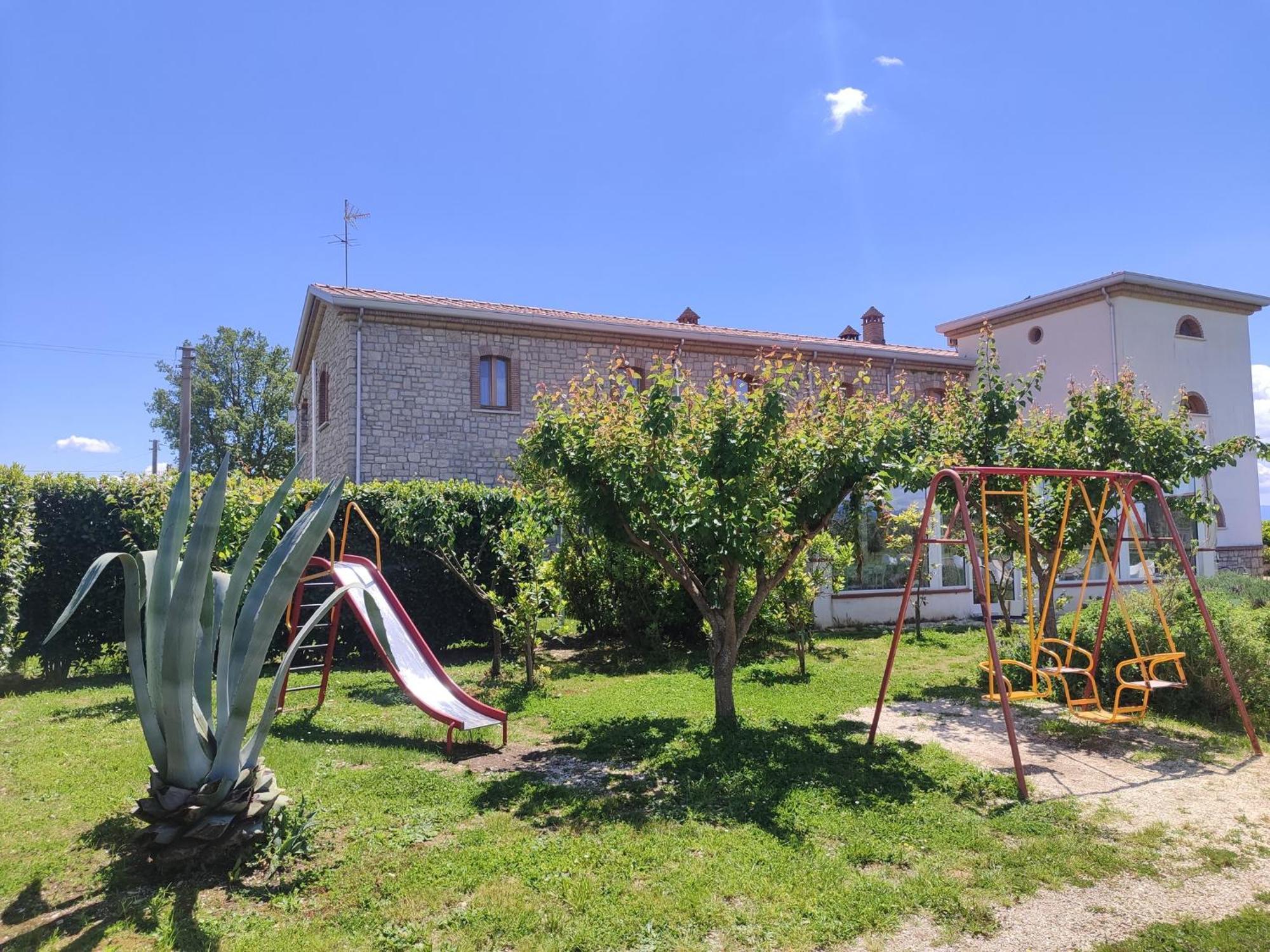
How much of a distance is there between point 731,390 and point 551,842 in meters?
3.76

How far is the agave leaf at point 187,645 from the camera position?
376cm

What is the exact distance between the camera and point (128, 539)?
→ 8203 millimetres

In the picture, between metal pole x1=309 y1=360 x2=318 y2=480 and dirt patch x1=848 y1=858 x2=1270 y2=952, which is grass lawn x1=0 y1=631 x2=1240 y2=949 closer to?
dirt patch x1=848 y1=858 x2=1270 y2=952

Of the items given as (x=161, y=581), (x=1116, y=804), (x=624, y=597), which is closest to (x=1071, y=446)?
(x=1116, y=804)

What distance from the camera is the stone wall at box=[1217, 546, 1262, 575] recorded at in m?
20.5

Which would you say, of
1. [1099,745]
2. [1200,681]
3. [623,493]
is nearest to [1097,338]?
[1200,681]

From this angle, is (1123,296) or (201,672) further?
(1123,296)

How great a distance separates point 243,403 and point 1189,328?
132 ft

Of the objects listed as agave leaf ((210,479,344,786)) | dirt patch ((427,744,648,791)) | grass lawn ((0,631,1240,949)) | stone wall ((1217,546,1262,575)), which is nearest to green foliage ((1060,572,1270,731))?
grass lawn ((0,631,1240,949))

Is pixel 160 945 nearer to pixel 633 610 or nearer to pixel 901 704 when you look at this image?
pixel 901 704

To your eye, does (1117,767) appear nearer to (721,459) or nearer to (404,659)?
(721,459)

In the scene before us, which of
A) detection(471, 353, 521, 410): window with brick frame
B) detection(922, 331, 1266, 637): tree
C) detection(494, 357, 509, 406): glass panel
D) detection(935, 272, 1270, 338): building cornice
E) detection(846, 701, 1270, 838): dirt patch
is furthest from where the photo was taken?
detection(935, 272, 1270, 338): building cornice

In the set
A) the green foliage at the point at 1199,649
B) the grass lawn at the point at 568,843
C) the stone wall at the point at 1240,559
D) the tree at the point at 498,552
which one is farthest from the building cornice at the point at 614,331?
the grass lawn at the point at 568,843

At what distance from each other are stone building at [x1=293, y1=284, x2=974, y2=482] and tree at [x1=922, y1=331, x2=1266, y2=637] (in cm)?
661
